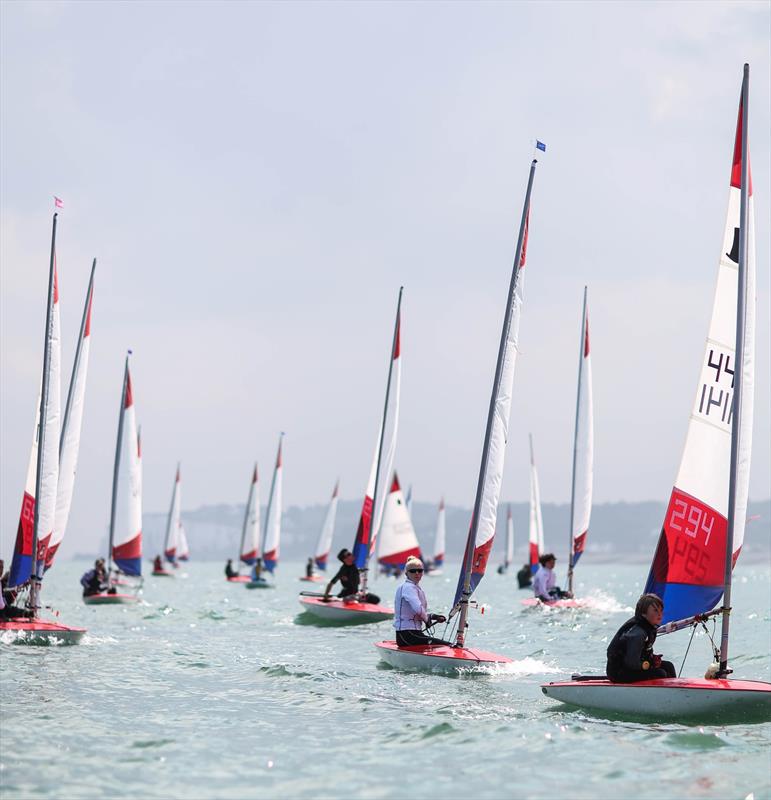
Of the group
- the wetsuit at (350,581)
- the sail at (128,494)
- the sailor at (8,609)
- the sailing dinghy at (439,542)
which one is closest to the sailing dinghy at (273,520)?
the sail at (128,494)

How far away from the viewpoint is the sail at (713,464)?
10.8 metres

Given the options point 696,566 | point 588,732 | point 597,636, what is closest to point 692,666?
point 597,636

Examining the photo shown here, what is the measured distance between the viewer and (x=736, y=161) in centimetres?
1123

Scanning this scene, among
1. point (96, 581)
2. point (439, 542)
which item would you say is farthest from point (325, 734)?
point (439, 542)

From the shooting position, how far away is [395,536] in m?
26.5

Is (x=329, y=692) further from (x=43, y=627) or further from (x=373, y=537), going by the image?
(x=373, y=537)

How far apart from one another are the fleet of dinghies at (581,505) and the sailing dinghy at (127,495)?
1.54 m

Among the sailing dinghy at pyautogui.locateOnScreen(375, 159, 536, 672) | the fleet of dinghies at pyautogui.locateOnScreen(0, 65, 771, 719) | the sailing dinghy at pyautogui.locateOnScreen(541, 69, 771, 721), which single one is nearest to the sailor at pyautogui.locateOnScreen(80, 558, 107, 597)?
the fleet of dinghies at pyautogui.locateOnScreen(0, 65, 771, 719)

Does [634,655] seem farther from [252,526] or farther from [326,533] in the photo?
[326,533]

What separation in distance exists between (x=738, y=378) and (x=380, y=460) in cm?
1513

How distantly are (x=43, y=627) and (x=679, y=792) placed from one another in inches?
467

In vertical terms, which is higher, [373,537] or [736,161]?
[736,161]

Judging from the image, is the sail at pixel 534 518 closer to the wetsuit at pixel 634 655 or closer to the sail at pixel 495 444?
the sail at pixel 495 444

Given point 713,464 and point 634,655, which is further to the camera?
point 713,464
